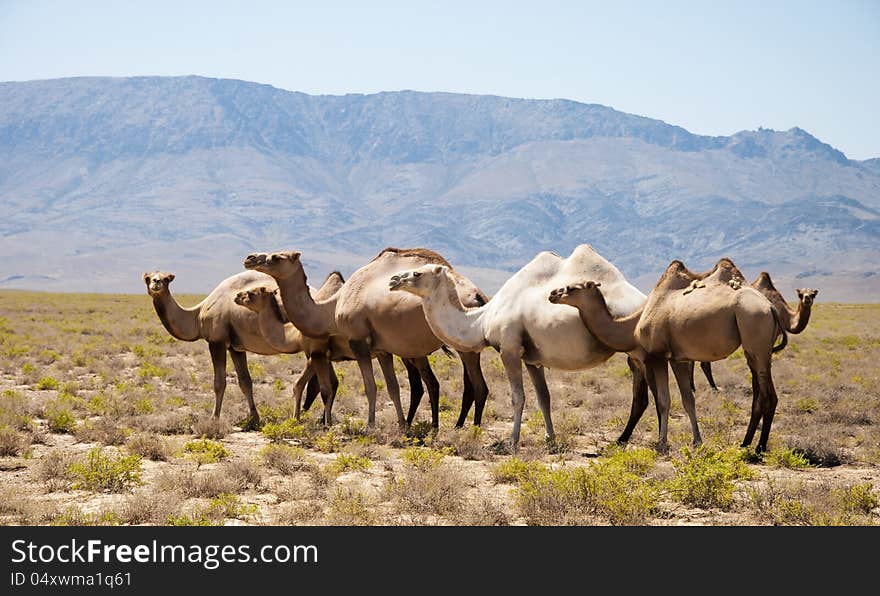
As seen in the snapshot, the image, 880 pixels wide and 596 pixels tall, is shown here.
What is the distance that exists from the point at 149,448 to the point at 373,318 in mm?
3729

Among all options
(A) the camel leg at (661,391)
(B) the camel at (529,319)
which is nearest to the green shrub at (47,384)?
(B) the camel at (529,319)

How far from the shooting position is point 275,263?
15039mm

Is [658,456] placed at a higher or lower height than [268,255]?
lower

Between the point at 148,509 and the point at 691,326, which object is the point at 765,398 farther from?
the point at 148,509

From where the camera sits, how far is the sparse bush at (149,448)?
12586 mm

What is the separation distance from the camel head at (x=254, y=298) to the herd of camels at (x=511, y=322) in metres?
0.02

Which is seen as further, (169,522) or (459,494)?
(459,494)

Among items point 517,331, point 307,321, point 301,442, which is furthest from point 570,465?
point 307,321

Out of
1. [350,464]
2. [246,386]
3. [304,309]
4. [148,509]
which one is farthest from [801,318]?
[148,509]

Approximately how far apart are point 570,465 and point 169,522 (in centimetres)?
520

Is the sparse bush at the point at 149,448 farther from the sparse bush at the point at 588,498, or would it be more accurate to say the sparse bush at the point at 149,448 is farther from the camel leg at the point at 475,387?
the sparse bush at the point at 588,498

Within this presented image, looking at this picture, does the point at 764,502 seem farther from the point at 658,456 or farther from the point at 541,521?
the point at 658,456
